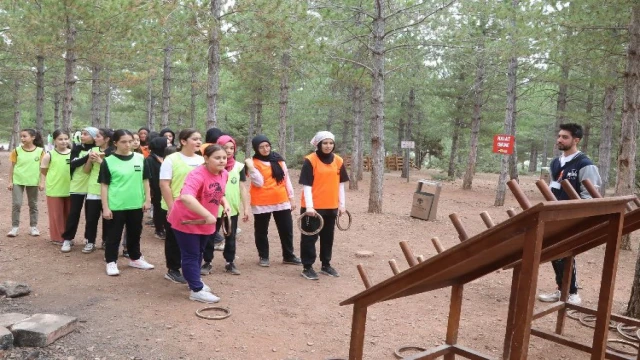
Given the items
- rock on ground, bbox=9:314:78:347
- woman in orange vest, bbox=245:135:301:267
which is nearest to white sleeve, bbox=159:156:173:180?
woman in orange vest, bbox=245:135:301:267

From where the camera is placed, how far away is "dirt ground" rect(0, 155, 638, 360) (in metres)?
3.76

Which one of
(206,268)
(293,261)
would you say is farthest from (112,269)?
(293,261)

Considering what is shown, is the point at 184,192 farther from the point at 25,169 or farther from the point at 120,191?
the point at 25,169

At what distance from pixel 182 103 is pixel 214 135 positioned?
73.1 ft

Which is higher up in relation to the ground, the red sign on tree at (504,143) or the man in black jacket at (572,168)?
the red sign on tree at (504,143)

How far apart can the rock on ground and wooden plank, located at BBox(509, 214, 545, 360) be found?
336cm

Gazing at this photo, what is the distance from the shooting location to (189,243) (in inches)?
177

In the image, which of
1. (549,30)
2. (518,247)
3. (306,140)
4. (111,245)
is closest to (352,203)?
(549,30)

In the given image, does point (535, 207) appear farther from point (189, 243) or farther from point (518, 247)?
point (189, 243)

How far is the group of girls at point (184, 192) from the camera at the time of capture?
4.55 meters

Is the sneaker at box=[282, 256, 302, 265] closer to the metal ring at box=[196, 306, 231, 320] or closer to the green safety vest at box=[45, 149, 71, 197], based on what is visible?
the metal ring at box=[196, 306, 231, 320]

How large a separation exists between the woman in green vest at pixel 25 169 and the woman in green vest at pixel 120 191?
236 cm

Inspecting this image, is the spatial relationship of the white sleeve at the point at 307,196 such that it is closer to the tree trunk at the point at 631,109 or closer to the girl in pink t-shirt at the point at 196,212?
the girl in pink t-shirt at the point at 196,212

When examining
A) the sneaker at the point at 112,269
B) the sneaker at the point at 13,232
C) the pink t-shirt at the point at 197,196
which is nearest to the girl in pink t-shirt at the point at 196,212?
the pink t-shirt at the point at 197,196
